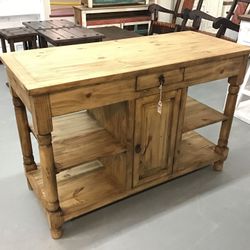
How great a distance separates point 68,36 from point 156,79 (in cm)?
175

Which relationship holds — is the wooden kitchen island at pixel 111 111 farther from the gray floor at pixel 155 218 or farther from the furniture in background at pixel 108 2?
the furniture in background at pixel 108 2

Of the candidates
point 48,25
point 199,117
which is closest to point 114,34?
point 48,25

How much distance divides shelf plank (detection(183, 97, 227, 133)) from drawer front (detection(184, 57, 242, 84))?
1.00 feet

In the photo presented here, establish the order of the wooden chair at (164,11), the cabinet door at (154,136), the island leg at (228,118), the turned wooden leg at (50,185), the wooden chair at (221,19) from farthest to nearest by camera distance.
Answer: the wooden chair at (164,11)
the wooden chair at (221,19)
the island leg at (228,118)
the cabinet door at (154,136)
the turned wooden leg at (50,185)

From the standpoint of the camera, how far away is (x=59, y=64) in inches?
57.9

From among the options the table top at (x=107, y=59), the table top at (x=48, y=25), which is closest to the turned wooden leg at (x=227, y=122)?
the table top at (x=107, y=59)

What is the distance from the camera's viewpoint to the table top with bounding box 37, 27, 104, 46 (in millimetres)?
2863

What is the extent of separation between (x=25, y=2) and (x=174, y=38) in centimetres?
331

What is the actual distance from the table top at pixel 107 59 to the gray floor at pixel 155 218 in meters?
0.86

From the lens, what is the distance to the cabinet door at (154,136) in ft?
5.26

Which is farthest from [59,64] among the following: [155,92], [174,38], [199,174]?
[199,174]

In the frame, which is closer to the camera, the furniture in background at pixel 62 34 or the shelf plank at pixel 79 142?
the shelf plank at pixel 79 142

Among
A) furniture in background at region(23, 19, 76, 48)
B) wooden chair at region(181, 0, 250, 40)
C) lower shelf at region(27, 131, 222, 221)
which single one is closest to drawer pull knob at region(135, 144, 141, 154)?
lower shelf at region(27, 131, 222, 221)

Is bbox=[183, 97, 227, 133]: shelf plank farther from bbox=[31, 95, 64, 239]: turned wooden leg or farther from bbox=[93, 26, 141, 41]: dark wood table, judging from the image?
bbox=[93, 26, 141, 41]: dark wood table
